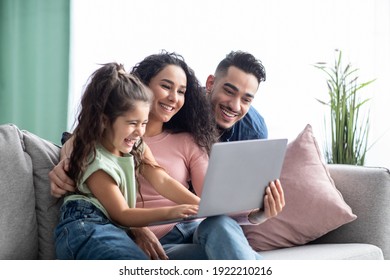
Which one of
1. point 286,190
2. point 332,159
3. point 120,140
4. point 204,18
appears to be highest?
point 204,18

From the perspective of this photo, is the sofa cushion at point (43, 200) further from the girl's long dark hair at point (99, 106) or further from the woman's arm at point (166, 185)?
the woman's arm at point (166, 185)

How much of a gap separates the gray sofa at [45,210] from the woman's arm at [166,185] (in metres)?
0.30

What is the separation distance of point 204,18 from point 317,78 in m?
0.89

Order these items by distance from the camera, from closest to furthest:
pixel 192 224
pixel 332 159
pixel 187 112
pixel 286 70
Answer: pixel 192 224 < pixel 187 112 < pixel 332 159 < pixel 286 70

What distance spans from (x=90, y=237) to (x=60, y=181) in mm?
234

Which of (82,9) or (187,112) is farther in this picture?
(82,9)

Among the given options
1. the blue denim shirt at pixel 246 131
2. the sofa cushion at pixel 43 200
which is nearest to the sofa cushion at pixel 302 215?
the blue denim shirt at pixel 246 131

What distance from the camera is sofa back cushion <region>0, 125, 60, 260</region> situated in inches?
76.9

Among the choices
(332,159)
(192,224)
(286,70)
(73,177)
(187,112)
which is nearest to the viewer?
(73,177)

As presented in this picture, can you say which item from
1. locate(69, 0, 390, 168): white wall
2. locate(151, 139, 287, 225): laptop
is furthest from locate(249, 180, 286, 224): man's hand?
locate(69, 0, 390, 168): white wall

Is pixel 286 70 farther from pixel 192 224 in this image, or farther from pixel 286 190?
pixel 192 224

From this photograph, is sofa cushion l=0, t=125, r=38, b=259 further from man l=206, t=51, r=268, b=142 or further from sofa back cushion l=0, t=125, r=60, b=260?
man l=206, t=51, r=268, b=142
